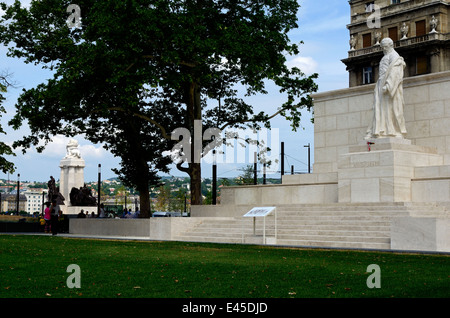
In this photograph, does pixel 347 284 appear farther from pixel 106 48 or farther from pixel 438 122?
pixel 106 48

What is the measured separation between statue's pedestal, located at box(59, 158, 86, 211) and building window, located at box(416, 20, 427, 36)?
3678 cm

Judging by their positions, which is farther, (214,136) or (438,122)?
(214,136)

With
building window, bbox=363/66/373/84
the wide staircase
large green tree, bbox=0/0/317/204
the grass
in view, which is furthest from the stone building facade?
the grass

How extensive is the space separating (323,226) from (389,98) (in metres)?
6.80

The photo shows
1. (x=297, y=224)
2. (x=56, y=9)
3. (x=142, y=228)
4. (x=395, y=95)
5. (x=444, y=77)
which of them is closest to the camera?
(x=297, y=224)

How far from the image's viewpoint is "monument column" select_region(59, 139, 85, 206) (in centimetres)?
5703

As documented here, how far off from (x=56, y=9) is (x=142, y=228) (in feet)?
42.7

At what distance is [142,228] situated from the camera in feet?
100

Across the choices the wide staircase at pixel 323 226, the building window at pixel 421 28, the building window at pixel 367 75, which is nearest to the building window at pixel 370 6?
the building window at pixel 421 28

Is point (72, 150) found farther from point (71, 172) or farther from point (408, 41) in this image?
point (408, 41)

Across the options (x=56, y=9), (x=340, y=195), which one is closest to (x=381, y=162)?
(x=340, y=195)

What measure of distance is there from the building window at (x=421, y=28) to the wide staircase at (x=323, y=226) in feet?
146

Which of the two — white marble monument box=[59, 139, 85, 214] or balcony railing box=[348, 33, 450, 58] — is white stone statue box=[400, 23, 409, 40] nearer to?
balcony railing box=[348, 33, 450, 58]
